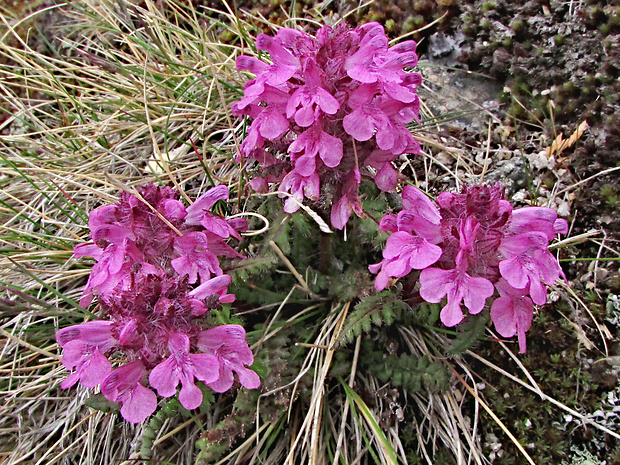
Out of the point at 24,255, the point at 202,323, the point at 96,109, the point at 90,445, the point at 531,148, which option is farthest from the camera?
the point at 96,109

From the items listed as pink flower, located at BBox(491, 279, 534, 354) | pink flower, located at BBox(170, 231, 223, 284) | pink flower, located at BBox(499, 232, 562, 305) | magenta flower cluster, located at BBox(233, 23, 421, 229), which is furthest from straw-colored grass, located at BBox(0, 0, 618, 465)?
pink flower, located at BBox(499, 232, 562, 305)

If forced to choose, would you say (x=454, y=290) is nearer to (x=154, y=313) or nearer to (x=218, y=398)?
(x=154, y=313)

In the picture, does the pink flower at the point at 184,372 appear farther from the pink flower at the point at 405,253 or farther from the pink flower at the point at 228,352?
the pink flower at the point at 405,253

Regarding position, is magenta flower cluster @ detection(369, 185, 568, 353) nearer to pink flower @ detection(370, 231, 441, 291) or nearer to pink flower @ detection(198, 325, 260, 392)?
pink flower @ detection(370, 231, 441, 291)

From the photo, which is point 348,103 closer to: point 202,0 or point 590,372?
point 590,372

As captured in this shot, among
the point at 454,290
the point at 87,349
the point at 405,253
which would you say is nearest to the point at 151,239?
the point at 87,349

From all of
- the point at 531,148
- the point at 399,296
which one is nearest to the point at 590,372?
the point at 399,296
